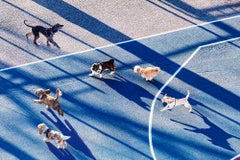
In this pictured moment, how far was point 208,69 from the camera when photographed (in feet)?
53.6

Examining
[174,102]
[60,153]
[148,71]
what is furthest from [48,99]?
[174,102]

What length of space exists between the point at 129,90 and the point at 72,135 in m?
2.12

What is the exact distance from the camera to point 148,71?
1569 centimetres

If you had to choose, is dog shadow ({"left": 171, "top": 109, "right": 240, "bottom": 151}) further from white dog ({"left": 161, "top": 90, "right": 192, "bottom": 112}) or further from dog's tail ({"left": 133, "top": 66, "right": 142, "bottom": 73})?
dog's tail ({"left": 133, "top": 66, "right": 142, "bottom": 73})

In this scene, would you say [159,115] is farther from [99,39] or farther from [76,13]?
[76,13]

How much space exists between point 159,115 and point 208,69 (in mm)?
2152

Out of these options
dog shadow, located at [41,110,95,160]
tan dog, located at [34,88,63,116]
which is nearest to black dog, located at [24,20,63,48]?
tan dog, located at [34,88,63,116]

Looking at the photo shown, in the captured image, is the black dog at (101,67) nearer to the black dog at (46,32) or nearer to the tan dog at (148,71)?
the tan dog at (148,71)

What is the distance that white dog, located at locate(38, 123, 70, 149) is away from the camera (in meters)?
14.5

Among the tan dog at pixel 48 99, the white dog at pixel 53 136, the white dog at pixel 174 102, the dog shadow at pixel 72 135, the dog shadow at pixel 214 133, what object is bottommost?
the white dog at pixel 53 136

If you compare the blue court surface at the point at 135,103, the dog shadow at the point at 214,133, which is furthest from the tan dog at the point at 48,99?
the dog shadow at the point at 214,133

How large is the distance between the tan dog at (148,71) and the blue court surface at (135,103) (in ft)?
0.72

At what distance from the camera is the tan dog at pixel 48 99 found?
593 inches

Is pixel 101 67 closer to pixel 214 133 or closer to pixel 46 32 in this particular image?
pixel 46 32
